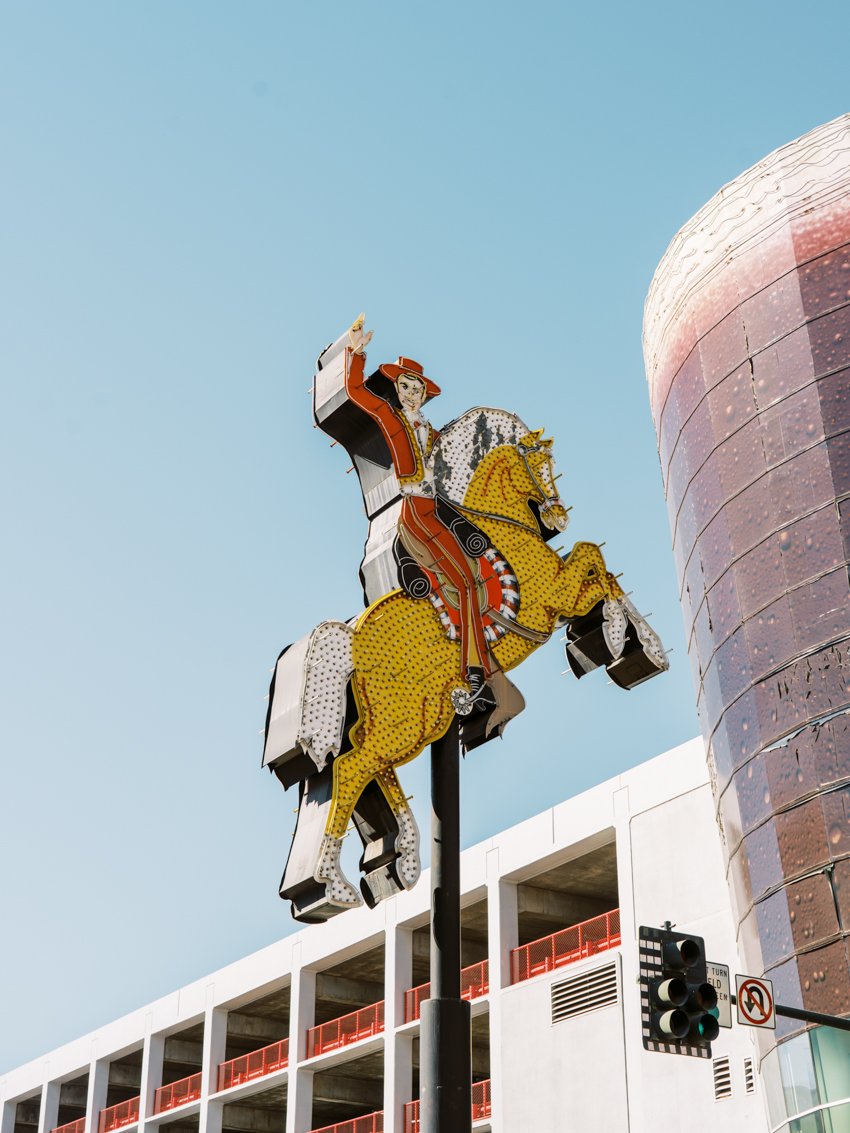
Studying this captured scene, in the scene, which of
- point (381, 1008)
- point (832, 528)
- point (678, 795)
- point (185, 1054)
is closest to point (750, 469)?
point (832, 528)

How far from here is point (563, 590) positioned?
1622 cm

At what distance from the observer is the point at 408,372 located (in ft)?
53.7

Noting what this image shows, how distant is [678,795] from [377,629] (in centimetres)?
1647

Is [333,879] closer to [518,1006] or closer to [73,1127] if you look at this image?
[518,1006]

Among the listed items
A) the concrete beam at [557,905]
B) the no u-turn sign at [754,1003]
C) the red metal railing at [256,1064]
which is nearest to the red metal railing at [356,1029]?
the red metal railing at [256,1064]

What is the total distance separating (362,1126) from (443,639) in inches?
1091

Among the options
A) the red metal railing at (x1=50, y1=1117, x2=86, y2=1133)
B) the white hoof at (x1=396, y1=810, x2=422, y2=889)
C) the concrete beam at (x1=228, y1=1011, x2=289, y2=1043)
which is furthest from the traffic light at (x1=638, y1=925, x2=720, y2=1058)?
the red metal railing at (x1=50, y1=1117, x2=86, y2=1133)

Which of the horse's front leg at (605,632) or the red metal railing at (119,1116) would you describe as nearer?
the horse's front leg at (605,632)

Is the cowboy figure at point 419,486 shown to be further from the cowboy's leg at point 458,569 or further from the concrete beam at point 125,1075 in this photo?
the concrete beam at point 125,1075

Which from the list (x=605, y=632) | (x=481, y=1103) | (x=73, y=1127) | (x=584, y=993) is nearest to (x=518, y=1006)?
(x=584, y=993)

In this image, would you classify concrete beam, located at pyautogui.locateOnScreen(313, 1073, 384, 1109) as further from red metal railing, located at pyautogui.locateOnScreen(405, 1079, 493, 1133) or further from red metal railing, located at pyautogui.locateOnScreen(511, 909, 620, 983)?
red metal railing, located at pyautogui.locateOnScreen(511, 909, 620, 983)

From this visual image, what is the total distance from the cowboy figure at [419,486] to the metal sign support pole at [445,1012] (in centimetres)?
161

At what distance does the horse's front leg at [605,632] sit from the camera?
53.5ft

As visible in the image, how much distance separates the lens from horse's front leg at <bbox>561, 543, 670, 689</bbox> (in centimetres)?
1630
